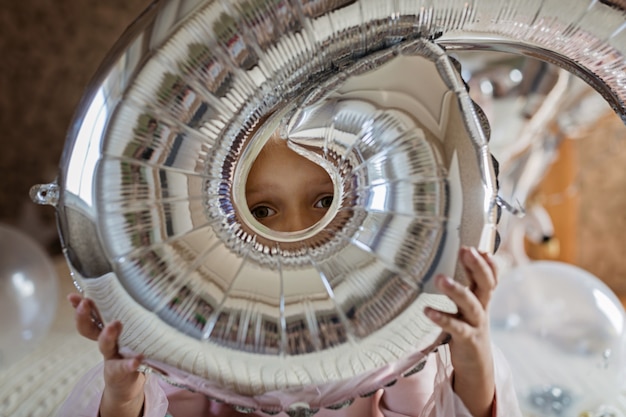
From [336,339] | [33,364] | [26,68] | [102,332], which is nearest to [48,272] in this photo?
[33,364]

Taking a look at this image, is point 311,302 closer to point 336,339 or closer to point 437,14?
point 336,339

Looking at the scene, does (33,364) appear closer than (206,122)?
No

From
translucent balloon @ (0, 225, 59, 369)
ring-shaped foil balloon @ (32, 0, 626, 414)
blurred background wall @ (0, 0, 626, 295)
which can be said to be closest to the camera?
ring-shaped foil balloon @ (32, 0, 626, 414)

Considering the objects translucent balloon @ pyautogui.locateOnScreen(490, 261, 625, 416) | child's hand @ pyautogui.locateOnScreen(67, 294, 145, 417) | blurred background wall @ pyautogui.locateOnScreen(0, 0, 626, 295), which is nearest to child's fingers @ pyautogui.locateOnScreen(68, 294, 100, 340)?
child's hand @ pyautogui.locateOnScreen(67, 294, 145, 417)

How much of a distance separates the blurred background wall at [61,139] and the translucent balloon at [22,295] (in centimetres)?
85

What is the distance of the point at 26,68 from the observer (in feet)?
5.88

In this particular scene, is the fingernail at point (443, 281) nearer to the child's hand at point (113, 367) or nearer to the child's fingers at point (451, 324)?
the child's fingers at point (451, 324)

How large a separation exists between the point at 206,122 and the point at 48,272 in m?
0.80

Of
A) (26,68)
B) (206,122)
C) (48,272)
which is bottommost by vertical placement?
(48,272)

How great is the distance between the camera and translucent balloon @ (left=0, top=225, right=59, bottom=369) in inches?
38.8

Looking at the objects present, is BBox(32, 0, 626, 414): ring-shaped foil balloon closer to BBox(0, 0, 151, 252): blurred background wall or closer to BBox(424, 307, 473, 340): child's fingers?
BBox(424, 307, 473, 340): child's fingers

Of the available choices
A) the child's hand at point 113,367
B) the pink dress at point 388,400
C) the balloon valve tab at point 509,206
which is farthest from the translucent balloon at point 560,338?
the child's hand at point 113,367

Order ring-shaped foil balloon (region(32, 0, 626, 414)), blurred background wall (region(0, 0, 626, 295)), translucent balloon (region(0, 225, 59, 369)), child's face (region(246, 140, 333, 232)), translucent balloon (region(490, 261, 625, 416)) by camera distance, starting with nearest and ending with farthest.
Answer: ring-shaped foil balloon (region(32, 0, 626, 414)), child's face (region(246, 140, 333, 232)), translucent balloon (region(490, 261, 625, 416)), translucent balloon (region(0, 225, 59, 369)), blurred background wall (region(0, 0, 626, 295))

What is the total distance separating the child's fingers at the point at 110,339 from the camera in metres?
0.41
